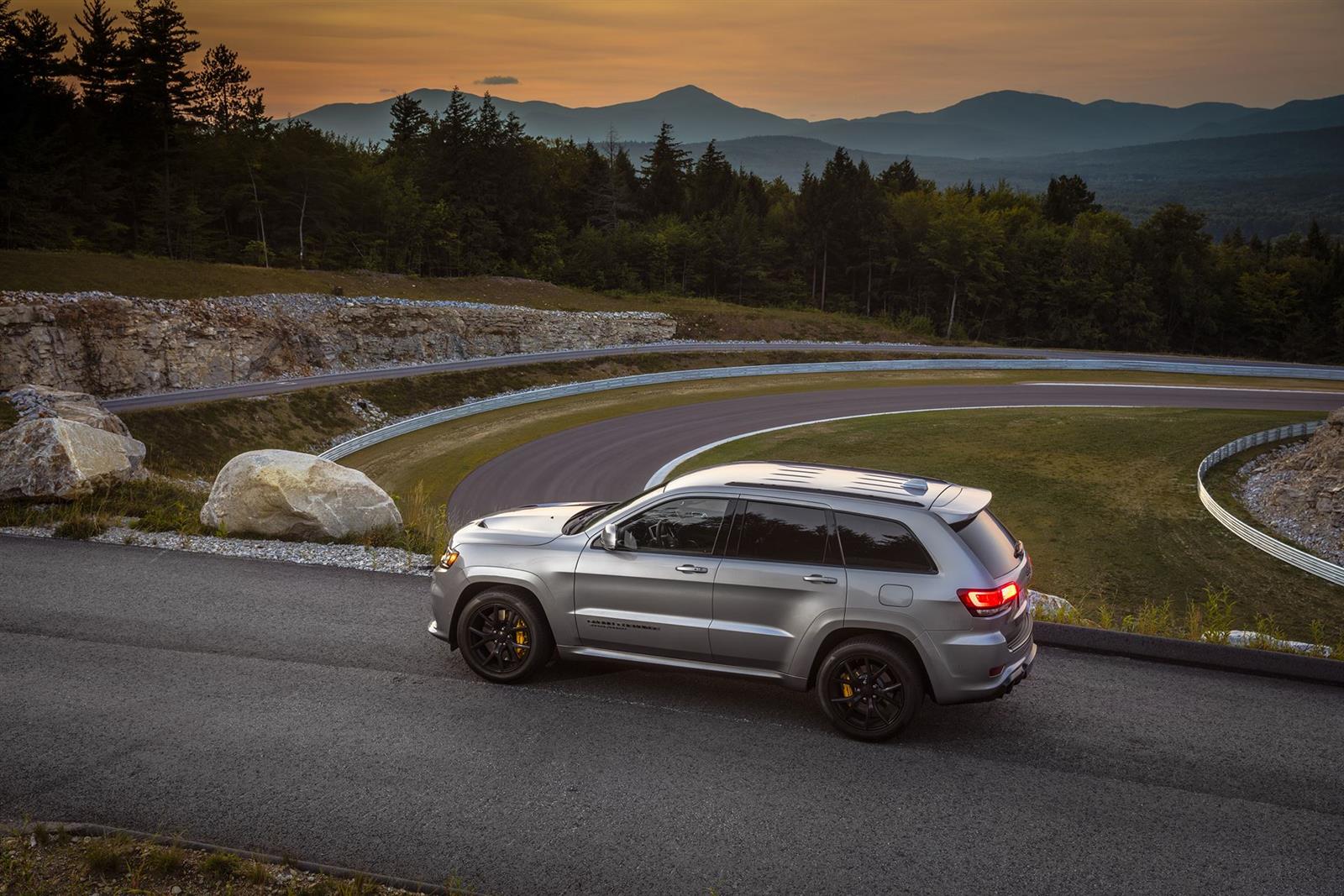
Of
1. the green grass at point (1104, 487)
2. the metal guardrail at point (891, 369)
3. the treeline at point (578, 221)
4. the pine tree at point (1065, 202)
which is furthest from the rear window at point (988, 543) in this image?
the pine tree at point (1065, 202)

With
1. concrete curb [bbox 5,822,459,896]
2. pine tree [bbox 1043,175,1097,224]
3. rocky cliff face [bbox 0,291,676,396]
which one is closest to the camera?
concrete curb [bbox 5,822,459,896]

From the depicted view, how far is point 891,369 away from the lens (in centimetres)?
6066

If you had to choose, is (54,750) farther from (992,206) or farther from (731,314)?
(992,206)

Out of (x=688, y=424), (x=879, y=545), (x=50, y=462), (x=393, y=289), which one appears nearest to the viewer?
(x=879, y=545)

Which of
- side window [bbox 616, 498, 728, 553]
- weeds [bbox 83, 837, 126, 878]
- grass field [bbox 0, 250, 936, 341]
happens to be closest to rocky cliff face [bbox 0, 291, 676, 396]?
grass field [bbox 0, 250, 936, 341]

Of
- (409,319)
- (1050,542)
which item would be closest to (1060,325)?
(409,319)

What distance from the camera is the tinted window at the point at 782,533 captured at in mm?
7312

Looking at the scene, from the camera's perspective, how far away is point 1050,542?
92.4 ft

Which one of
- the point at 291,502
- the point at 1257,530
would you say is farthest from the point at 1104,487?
the point at 291,502

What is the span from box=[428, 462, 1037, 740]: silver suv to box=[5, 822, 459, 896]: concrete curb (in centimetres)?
271

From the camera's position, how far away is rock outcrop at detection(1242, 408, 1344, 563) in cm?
2791

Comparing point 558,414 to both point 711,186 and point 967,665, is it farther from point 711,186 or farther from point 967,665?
point 711,186

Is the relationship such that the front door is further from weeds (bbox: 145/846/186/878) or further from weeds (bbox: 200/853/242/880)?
weeds (bbox: 145/846/186/878)

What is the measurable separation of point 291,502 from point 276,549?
0.81 m
